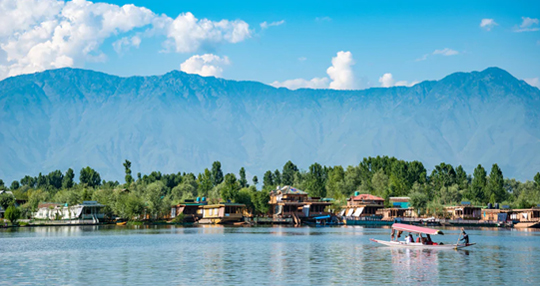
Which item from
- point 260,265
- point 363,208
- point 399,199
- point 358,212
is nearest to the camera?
point 260,265

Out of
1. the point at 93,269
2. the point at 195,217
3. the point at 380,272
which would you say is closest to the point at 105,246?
the point at 93,269

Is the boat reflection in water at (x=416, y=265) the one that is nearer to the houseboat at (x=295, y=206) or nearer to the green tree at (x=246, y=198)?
the houseboat at (x=295, y=206)

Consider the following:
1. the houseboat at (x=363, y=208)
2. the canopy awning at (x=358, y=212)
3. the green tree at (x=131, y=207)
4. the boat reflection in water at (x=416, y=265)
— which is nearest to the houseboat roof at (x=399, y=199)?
the houseboat at (x=363, y=208)

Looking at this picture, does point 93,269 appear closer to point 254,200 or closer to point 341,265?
point 341,265

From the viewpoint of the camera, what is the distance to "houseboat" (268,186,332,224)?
166 meters

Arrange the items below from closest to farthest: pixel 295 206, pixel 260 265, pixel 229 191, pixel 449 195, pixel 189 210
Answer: pixel 260 265, pixel 229 191, pixel 189 210, pixel 295 206, pixel 449 195

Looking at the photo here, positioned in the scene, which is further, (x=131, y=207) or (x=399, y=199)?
(x=399, y=199)

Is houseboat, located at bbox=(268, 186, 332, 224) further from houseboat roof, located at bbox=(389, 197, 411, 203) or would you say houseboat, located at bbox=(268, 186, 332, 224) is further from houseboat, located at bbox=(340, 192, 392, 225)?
houseboat roof, located at bbox=(389, 197, 411, 203)

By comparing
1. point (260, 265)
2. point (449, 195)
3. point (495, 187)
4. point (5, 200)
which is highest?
point (495, 187)

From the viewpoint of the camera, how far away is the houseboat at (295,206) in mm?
166125

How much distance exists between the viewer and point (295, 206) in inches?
6722

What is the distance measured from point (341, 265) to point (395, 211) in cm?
12288

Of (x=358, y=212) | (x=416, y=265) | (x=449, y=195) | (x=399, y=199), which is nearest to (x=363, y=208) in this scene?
(x=358, y=212)

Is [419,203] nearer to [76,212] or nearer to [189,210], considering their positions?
[189,210]
